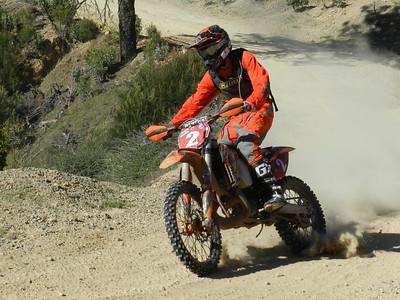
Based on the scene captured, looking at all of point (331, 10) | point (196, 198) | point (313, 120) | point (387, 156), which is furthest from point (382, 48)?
point (196, 198)

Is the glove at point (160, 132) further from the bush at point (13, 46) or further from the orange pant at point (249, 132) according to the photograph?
the bush at point (13, 46)

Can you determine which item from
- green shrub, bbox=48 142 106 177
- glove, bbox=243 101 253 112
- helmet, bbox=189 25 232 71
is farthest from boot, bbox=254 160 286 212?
green shrub, bbox=48 142 106 177

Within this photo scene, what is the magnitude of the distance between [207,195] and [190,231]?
1.01ft

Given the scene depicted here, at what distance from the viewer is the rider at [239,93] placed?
6551 millimetres

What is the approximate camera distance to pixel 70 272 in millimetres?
6578

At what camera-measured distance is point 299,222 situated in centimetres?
704

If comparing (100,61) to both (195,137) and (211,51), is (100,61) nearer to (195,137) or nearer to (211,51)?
(211,51)

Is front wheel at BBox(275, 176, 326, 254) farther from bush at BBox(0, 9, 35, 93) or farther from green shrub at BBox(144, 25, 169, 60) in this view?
bush at BBox(0, 9, 35, 93)

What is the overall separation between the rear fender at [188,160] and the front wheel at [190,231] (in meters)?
0.13

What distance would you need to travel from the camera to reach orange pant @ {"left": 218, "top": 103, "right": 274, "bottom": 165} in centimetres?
663

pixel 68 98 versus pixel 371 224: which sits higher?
pixel 371 224

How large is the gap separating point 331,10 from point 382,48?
414 cm

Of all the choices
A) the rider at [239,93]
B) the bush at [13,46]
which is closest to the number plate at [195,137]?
the rider at [239,93]

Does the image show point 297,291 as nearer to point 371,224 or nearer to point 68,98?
point 371,224
